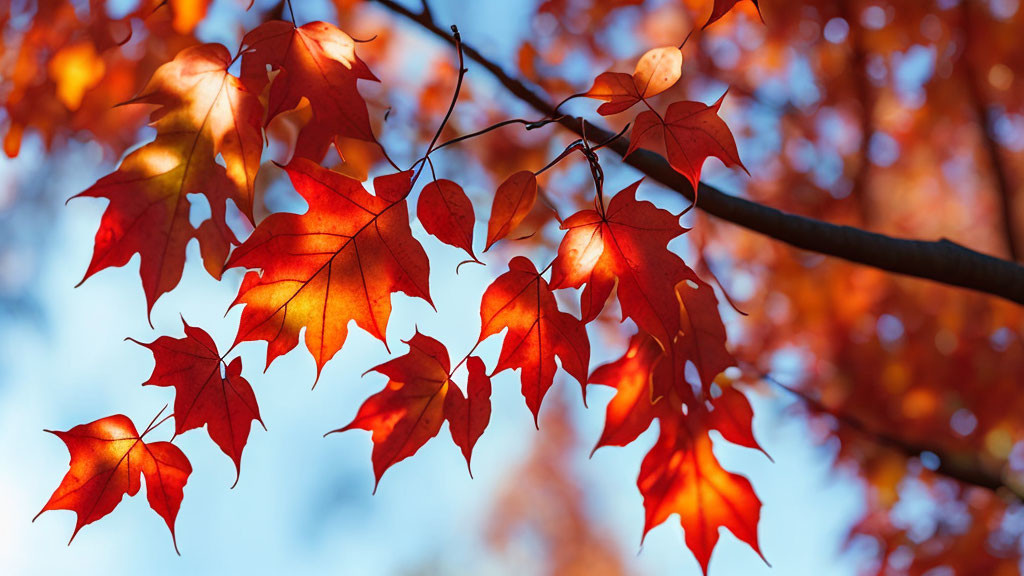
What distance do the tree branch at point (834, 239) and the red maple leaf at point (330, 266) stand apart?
0.32 m

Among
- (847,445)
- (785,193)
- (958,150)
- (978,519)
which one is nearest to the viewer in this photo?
(978,519)

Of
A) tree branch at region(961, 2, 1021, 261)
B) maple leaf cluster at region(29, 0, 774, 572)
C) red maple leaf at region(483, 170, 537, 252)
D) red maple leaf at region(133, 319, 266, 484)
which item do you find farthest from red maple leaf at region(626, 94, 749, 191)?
tree branch at region(961, 2, 1021, 261)

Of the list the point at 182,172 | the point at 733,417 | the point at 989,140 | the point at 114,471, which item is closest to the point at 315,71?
the point at 182,172

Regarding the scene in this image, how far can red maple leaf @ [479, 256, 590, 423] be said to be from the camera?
34.5 inches

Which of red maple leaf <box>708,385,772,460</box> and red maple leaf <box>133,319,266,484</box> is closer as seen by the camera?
red maple leaf <box>133,319,266,484</box>

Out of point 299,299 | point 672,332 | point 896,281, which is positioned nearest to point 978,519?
point 896,281

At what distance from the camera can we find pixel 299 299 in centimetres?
85

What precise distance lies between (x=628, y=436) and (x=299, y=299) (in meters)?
0.52

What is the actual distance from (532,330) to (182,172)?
51 cm

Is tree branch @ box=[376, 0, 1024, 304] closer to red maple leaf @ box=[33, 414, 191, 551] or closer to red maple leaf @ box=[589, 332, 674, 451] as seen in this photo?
red maple leaf @ box=[589, 332, 674, 451]

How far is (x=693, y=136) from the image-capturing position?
0.87 meters

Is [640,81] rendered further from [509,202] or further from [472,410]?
[472,410]

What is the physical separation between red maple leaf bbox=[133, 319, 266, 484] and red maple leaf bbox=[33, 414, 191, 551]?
0.21 feet

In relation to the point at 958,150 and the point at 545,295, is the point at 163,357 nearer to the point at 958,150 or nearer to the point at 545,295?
the point at 545,295
